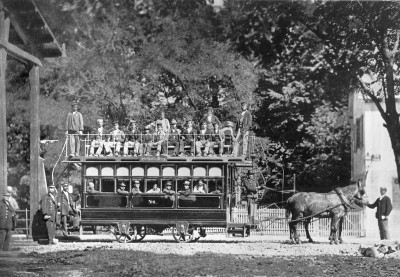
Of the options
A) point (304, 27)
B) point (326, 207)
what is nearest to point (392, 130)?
point (304, 27)

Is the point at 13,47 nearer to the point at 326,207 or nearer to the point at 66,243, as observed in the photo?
the point at 66,243

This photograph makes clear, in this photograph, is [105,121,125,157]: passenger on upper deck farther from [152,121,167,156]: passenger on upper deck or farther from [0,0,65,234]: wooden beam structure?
[0,0,65,234]: wooden beam structure

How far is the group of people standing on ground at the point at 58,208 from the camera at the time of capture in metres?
16.8

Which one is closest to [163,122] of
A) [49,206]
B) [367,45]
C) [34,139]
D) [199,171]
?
[34,139]

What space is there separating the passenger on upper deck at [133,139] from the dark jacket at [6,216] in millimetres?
1670

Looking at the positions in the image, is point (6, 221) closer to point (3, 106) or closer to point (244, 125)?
point (3, 106)

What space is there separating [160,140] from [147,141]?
0.54ft

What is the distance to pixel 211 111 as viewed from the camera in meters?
14.5

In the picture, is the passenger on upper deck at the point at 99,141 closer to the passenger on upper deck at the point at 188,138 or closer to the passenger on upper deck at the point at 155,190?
the passenger on upper deck at the point at 188,138

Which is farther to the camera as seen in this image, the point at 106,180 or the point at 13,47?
the point at 106,180

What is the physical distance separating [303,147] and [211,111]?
4.03 feet

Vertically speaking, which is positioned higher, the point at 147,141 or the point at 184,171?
the point at 147,141

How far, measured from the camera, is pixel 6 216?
52.3 ft

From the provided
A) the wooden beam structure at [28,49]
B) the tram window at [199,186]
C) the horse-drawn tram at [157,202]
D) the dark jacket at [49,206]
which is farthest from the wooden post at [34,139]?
the tram window at [199,186]
